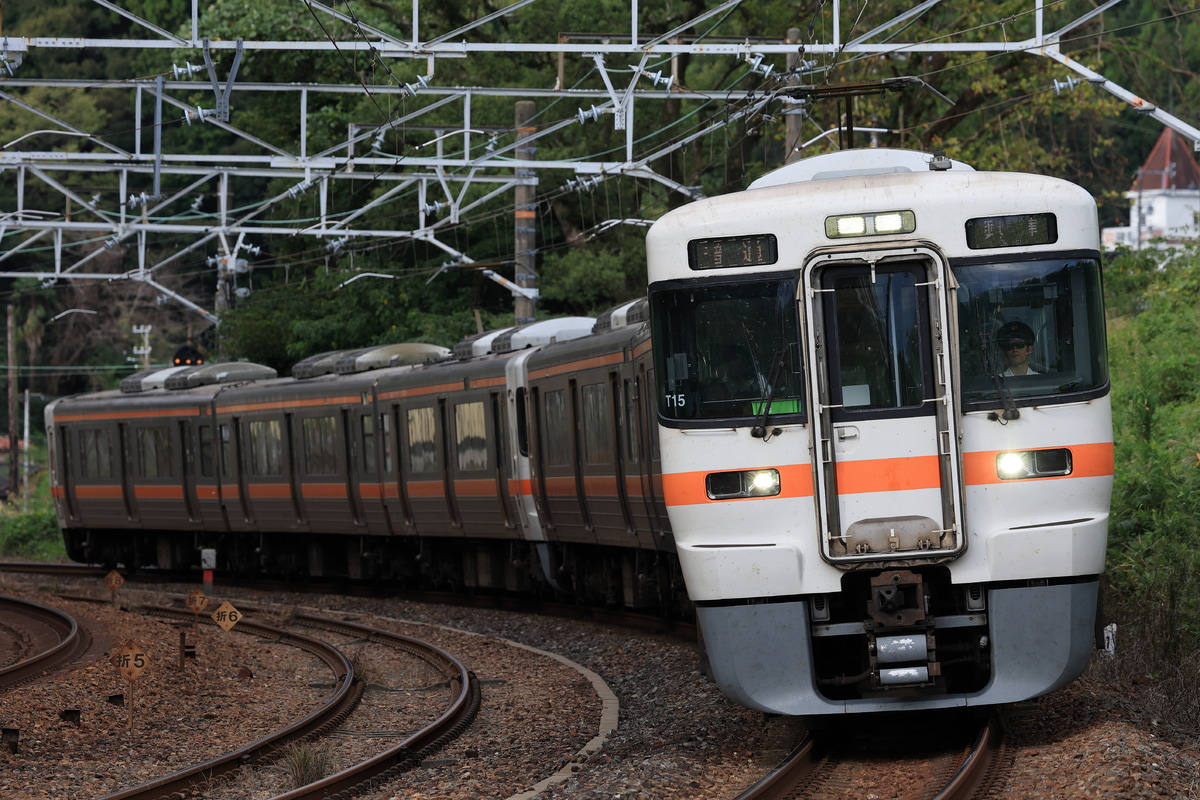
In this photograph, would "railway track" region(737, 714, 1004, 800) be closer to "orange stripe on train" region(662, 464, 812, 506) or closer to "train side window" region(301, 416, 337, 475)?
"orange stripe on train" region(662, 464, 812, 506)

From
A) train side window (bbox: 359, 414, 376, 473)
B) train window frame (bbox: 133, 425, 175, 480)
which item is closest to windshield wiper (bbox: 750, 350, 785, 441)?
train side window (bbox: 359, 414, 376, 473)

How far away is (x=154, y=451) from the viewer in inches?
1084

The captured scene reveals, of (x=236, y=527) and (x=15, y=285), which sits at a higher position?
(x=15, y=285)

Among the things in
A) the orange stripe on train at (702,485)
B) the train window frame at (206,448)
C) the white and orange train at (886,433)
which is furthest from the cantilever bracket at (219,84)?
the train window frame at (206,448)

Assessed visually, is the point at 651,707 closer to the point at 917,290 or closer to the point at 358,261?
the point at 917,290

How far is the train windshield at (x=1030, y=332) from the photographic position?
8805mm

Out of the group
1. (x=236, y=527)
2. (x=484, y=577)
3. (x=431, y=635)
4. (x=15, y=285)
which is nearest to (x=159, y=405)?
(x=236, y=527)

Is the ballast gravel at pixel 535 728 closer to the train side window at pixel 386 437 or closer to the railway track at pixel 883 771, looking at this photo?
the railway track at pixel 883 771

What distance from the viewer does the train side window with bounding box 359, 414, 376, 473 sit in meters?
22.9

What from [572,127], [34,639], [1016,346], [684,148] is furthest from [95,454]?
[1016,346]

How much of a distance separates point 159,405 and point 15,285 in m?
34.1

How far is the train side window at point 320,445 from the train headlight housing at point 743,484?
1528 centimetres

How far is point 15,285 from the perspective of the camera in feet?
193

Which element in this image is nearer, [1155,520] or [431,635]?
[1155,520]
